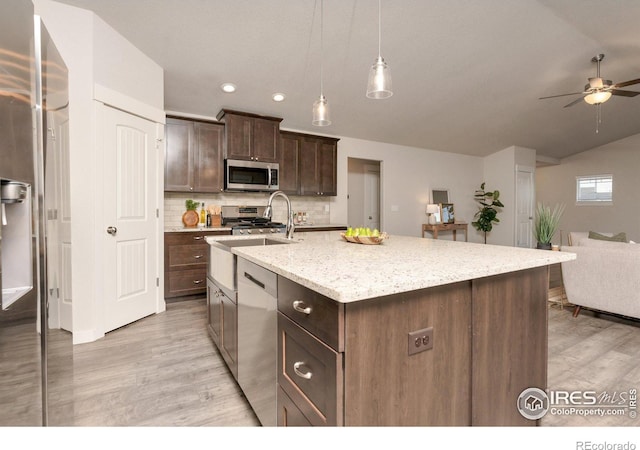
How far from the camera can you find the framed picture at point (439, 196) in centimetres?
700

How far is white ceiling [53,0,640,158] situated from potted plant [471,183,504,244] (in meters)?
2.07

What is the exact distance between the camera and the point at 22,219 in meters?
1.00

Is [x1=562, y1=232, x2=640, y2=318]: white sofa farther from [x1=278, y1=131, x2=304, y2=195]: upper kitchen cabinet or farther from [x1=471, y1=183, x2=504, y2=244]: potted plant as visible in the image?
[x1=471, y1=183, x2=504, y2=244]: potted plant

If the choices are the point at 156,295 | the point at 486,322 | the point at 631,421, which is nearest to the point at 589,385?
the point at 631,421

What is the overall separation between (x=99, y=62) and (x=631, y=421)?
14.3 ft

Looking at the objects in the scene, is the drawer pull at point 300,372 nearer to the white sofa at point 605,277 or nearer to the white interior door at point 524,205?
the white sofa at point 605,277

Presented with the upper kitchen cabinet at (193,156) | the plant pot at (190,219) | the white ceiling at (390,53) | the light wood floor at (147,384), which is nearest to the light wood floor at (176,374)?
the light wood floor at (147,384)

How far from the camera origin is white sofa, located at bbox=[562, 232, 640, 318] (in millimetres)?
2803

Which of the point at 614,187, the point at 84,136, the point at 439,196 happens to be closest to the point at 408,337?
the point at 84,136

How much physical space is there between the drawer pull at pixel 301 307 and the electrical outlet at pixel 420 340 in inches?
13.7

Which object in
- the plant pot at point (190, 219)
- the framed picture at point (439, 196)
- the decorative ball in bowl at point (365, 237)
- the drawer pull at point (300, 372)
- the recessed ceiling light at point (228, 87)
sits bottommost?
the drawer pull at point (300, 372)

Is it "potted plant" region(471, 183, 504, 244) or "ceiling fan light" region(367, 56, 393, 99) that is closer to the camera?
"ceiling fan light" region(367, 56, 393, 99)

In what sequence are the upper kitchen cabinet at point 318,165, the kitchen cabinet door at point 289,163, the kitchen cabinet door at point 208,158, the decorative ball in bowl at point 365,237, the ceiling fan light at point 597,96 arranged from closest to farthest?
the decorative ball in bowl at point 365,237 < the ceiling fan light at point 597,96 < the kitchen cabinet door at point 208,158 < the kitchen cabinet door at point 289,163 < the upper kitchen cabinet at point 318,165

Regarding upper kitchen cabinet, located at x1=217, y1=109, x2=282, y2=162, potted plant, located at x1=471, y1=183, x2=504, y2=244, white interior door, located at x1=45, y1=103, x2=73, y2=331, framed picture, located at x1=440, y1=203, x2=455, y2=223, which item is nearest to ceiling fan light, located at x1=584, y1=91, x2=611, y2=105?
framed picture, located at x1=440, y1=203, x2=455, y2=223
